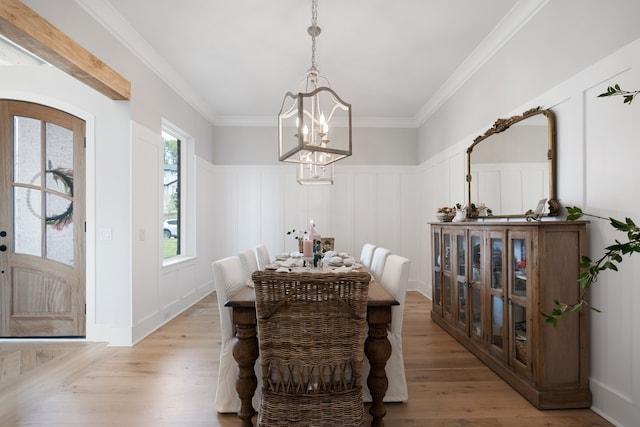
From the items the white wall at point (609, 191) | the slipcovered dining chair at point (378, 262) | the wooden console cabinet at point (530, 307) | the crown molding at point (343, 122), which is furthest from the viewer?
the crown molding at point (343, 122)

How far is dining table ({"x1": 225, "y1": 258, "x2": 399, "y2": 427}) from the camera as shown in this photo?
73.4 inches

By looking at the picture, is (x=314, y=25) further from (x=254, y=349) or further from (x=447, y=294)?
(x=447, y=294)

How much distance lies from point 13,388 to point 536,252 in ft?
12.0

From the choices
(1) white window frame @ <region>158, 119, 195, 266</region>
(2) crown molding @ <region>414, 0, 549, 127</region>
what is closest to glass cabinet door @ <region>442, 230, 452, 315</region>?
(2) crown molding @ <region>414, 0, 549, 127</region>

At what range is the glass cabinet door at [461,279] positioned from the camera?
3094mm

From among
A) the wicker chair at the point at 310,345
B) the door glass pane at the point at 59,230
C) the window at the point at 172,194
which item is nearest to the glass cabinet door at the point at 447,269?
the wicker chair at the point at 310,345

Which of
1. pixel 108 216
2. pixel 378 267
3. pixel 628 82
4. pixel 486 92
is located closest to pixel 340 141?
pixel 486 92

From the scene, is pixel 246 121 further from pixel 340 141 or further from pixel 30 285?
pixel 30 285

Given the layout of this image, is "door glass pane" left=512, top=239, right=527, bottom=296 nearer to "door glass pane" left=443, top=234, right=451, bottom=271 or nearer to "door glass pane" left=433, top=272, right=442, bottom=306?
"door glass pane" left=443, top=234, right=451, bottom=271

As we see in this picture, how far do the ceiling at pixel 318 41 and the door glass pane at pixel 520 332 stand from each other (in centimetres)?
230

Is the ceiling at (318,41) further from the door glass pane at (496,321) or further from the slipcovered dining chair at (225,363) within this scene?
the door glass pane at (496,321)

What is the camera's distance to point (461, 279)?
10.4ft

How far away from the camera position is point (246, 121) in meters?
5.61

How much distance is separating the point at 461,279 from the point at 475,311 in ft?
1.07
